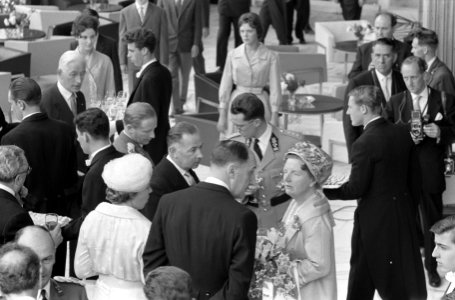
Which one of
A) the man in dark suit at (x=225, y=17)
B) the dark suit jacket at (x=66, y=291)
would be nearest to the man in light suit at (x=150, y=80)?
the dark suit jacket at (x=66, y=291)

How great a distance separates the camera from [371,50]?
1089 centimetres

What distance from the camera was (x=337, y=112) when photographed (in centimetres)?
1278

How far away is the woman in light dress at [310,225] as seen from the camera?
20.5ft

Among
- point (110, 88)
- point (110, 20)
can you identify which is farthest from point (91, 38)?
point (110, 20)

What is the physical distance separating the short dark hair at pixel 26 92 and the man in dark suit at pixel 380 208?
6.73 ft

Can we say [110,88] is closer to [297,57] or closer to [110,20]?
[297,57]

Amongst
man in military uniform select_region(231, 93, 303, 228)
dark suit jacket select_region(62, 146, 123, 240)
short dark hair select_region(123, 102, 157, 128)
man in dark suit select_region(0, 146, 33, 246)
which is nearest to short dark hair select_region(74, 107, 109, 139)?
dark suit jacket select_region(62, 146, 123, 240)

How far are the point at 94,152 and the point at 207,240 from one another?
1632mm

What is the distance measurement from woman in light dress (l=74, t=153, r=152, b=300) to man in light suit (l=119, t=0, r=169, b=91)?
22.8 ft

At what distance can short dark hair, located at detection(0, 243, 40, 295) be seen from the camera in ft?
16.3

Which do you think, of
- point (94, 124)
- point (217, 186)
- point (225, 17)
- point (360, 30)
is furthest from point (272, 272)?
point (225, 17)

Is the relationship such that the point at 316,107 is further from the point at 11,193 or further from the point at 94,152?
the point at 11,193

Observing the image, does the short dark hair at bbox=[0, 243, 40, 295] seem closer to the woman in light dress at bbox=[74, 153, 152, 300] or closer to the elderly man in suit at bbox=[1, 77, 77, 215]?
the woman in light dress at bbox=[74, 153, 152, 300]

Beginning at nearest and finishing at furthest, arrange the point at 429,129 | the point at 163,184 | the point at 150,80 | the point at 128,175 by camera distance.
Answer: the point at 128,175
the point at 163,184
the point at 429,129
the point at 150,80
